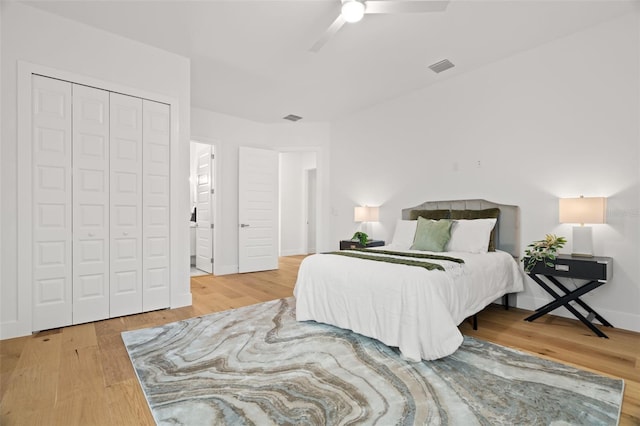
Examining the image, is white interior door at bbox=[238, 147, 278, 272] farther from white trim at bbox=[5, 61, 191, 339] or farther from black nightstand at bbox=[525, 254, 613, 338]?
black nightstand at bbox=[525, 254, 613, 338]

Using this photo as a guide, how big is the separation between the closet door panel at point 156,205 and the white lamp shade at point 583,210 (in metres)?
4.02

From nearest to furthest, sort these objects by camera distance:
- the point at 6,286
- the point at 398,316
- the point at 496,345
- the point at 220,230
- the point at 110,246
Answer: the point at 398,316 → the point at 496,345 → the point at 6,286 → the point at 110,246 → the point at 220,230

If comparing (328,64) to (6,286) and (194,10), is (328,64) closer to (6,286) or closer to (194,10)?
(194,10)

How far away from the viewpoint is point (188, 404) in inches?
67.4

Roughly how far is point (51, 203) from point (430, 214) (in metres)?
4.05

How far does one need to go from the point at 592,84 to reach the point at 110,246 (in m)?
4.98

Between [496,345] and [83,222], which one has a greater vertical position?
[83,222]

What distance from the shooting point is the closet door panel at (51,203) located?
9.09 ft

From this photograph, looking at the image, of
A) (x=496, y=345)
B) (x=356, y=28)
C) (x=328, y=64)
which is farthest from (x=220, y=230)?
(x=496, y=345)

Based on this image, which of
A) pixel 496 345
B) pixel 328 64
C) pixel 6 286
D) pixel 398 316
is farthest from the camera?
pixel 328 64

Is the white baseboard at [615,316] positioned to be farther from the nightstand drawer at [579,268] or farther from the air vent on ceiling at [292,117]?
the air vent on ceiling at [292,117]

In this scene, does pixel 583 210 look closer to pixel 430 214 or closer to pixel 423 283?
pixel 430 214

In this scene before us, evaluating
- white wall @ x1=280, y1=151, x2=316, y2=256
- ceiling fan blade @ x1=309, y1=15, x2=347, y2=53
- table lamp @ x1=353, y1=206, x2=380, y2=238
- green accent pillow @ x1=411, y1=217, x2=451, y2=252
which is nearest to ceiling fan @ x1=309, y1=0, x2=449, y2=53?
ceiling fan blade @ x1=309, y1=15, x2=347, y2=53

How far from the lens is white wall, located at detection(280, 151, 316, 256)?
26.1 ft
